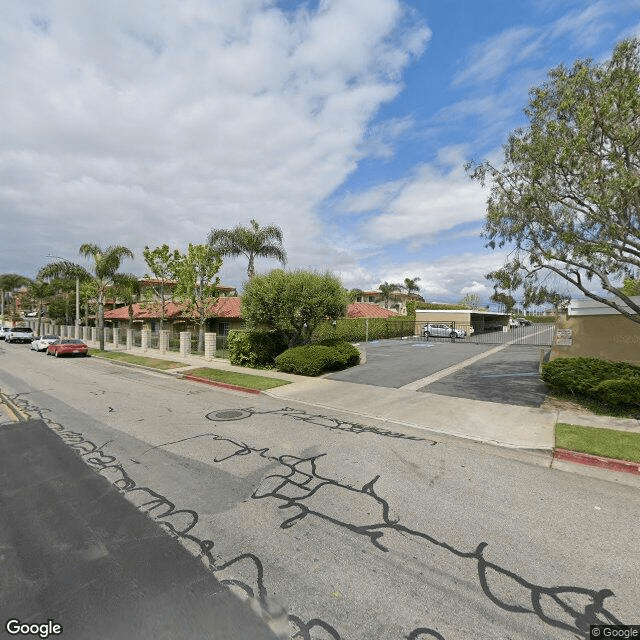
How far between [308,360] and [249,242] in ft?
40.3

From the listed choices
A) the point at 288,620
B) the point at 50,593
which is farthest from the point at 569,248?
the point at 50,593

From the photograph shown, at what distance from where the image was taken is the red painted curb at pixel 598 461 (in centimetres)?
575

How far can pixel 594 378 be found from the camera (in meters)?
9.51

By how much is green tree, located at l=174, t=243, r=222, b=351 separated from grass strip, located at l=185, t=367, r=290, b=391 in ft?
26.5

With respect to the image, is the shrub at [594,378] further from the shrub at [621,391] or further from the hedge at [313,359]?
the hedge at [313,359]

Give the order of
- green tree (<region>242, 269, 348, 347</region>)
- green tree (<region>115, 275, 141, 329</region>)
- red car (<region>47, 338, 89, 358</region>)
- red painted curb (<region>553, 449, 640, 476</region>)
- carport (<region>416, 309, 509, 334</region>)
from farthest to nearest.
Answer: carport (<region>416, 309, 509, 334</region>)
green tree (<region>115, 275, 141, 329</region>)
red car (<region>47, 338, 89, 358</region>)
green tree (<region>242, 269, 348, 347</region>)
red painted curb (<region>553, 449, 640, 476</region>)

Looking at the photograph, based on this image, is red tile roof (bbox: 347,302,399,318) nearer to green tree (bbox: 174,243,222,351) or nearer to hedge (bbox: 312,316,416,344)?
hedge (bbox: 312,316,416,344)

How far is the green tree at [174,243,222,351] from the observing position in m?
22.5

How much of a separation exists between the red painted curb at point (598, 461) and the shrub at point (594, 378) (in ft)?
11.6

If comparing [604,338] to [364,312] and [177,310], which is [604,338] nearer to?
[364,312]

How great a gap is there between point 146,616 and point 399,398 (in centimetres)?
886

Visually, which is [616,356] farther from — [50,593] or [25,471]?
[25,471]

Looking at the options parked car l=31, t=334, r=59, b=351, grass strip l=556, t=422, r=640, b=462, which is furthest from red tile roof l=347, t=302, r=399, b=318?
grass strip l=556, t=422, r=640, b=462

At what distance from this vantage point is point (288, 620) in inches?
108
